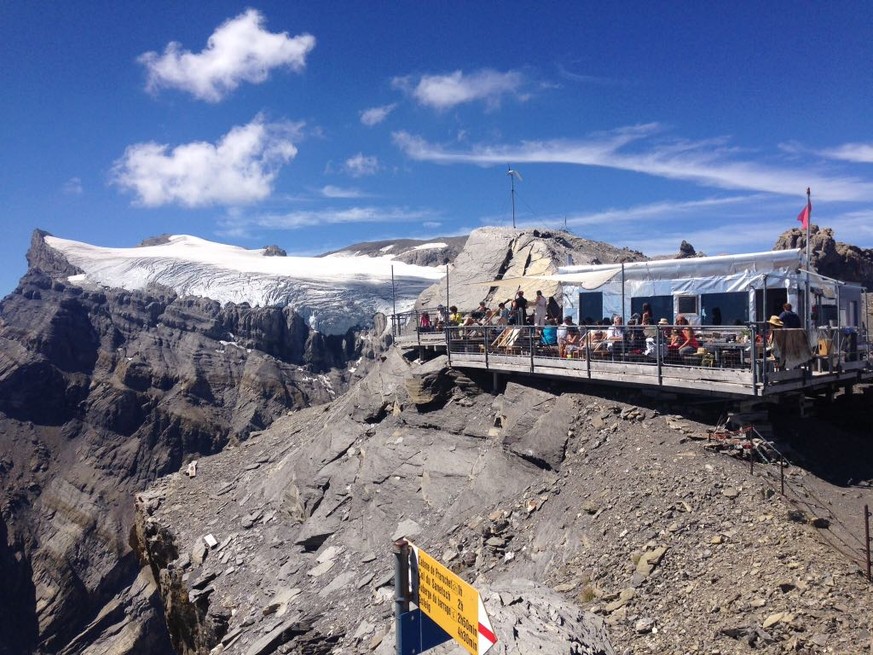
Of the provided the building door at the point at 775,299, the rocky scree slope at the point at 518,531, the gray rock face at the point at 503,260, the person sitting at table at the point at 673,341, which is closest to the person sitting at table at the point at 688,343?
the person sitting at table at the point at 673,341

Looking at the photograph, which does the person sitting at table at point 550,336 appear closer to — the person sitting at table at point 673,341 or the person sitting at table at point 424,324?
the person sitting at table at point 673,341

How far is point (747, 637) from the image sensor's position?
6633 millimetres

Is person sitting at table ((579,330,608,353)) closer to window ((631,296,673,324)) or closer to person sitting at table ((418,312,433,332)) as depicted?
window ((631,296,673,324))

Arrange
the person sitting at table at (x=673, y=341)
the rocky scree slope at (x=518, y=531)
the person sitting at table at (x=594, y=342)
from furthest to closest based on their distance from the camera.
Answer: the person sitting at table at (x=594, y=342), the person sitting at table at (x=673, y=341), the rocky scree slope at (x=518, y=531)

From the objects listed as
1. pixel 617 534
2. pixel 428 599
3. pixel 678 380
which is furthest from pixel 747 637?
pixel 678 380

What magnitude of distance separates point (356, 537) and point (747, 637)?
9939 mm

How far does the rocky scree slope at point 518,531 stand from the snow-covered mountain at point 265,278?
43796mm

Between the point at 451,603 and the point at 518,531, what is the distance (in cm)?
776

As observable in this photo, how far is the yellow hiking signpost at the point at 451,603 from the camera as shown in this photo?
Result: 395cm

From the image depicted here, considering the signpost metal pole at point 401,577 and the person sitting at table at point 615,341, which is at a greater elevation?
the person sitting at table at point 615,341

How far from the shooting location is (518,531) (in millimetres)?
11531

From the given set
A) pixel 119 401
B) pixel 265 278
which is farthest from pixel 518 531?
pixel 265 278

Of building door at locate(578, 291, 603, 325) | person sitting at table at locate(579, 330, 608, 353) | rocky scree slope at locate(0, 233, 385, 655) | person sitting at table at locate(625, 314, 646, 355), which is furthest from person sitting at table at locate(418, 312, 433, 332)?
rocky scree slope at locate(0, 233, 385, 655)

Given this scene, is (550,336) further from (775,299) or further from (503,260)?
(503,260)
